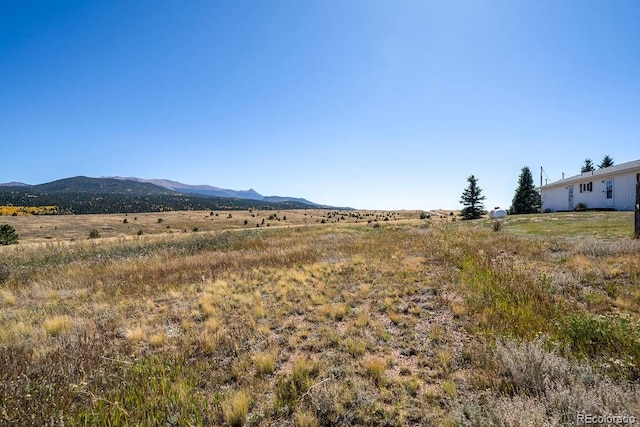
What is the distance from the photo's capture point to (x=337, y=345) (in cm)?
532

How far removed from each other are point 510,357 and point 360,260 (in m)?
8.79

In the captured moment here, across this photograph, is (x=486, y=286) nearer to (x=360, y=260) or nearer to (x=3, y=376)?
(x=360, y=260)

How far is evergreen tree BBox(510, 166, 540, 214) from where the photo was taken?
147ft

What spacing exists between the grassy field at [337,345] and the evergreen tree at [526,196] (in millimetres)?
41433

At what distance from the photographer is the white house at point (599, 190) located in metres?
25.5

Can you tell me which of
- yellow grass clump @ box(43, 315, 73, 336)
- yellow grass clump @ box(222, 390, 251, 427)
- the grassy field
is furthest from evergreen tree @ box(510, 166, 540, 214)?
yellow grass clump @ box(43, 315, 73, 336)

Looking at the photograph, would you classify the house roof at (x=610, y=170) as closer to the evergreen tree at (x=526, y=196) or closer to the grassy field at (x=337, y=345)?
the evergreen tree at (x=526, y=196)

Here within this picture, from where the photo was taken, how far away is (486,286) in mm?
7688

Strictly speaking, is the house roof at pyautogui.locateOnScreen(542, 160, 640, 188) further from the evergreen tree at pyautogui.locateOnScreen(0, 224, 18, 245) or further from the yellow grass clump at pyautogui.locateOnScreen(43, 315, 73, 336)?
the evergreen tree at pyautogui.locateOnScreen(0, 224, 18, 245)

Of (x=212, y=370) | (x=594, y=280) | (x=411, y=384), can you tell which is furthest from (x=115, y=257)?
(x=594, y=280)

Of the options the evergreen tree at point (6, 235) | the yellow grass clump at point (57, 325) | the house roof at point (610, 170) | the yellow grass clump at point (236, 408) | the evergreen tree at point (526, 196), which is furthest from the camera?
the evergreen tree at point (526, 196)

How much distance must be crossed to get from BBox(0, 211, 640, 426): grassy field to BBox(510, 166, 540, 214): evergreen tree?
41433 millimetres

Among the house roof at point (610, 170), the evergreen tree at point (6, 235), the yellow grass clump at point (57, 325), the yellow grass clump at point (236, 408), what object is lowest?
Result: the evergreen tree at point (6, 235)

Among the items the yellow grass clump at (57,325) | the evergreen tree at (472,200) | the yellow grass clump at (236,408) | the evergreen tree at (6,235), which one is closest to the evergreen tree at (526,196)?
the evergreen tree at (472,200)
